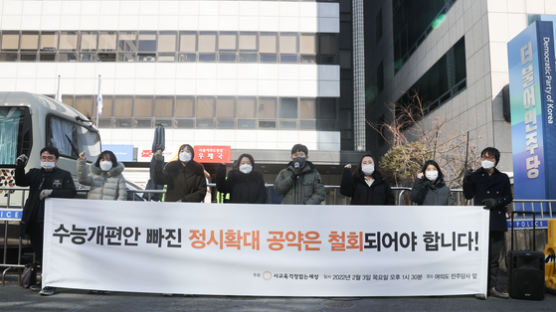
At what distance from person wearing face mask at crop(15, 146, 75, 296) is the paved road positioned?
0.82 meters

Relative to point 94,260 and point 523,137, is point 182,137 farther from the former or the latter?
point 94,260

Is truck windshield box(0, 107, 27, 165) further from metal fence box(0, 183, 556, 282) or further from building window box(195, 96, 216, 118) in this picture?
building window box(195, 96, 216, 118)

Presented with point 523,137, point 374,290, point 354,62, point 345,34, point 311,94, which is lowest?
point 374,290

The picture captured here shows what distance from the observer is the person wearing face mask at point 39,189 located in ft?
21.3

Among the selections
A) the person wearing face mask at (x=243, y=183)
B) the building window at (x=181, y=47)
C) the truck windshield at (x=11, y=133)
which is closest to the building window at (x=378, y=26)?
the building window at (x=181, y=47)

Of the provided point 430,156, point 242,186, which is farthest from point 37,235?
point 430,156

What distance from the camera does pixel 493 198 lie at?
6.42 m

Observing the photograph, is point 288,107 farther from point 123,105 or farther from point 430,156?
point 430,156

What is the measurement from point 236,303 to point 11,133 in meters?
A: 7.36

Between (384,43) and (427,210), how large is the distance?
1035 inches

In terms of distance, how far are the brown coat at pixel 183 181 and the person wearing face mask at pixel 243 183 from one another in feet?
1.00

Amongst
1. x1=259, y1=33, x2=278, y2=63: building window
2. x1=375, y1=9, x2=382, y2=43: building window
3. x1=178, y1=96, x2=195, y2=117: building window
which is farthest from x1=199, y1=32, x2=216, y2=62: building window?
x1=375, y1=9, x2=382, y2=43: building window

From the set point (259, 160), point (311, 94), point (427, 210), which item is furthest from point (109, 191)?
point (311, 94)

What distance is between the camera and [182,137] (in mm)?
26344
